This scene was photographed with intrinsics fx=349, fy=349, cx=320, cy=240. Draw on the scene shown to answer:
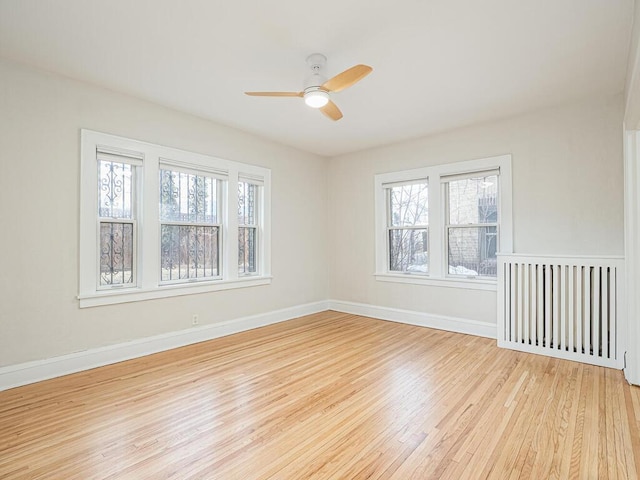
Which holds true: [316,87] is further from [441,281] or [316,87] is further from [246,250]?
[441,281]

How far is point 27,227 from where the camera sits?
9.84 feet

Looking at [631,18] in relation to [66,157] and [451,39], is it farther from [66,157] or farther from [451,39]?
[66,157]

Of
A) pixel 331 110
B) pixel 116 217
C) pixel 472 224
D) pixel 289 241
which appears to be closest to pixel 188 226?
pixel 116 217

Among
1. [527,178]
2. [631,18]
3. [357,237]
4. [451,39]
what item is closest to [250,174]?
[357,237]

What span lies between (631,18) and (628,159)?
1.08m

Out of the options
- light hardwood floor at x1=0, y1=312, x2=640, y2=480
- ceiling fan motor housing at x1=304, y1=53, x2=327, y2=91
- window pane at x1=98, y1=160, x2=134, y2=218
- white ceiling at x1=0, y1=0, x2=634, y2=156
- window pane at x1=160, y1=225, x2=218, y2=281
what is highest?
white ceiling at x1=0, y1=0, x2=634, y2=156

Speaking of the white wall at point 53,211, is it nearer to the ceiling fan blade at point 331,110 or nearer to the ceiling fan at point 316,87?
the ceiling fan at point 316,87

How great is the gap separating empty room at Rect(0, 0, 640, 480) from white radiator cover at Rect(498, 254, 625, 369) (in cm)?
2

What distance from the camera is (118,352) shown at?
11.5 feet

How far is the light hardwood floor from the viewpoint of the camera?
1.89 metres

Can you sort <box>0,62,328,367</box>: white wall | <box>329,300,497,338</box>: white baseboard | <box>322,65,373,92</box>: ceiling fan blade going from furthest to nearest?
<box>329,300,497,338</box>: white baseboard, <box>0,62,328,367</box>: white wall, <box>322,65,373,92</box>: ceiling fan blade

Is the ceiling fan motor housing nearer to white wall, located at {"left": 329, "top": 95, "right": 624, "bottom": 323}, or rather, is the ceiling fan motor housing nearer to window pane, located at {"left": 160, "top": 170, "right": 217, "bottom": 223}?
window pane, located at {"left": 160, "top": 170, "right": 217, "bottom": 223}

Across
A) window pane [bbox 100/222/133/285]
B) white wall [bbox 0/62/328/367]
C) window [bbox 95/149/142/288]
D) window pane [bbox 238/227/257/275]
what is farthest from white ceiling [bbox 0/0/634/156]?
window pane [bbox 238/227/257/275]

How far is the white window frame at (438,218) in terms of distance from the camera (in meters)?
4.25
